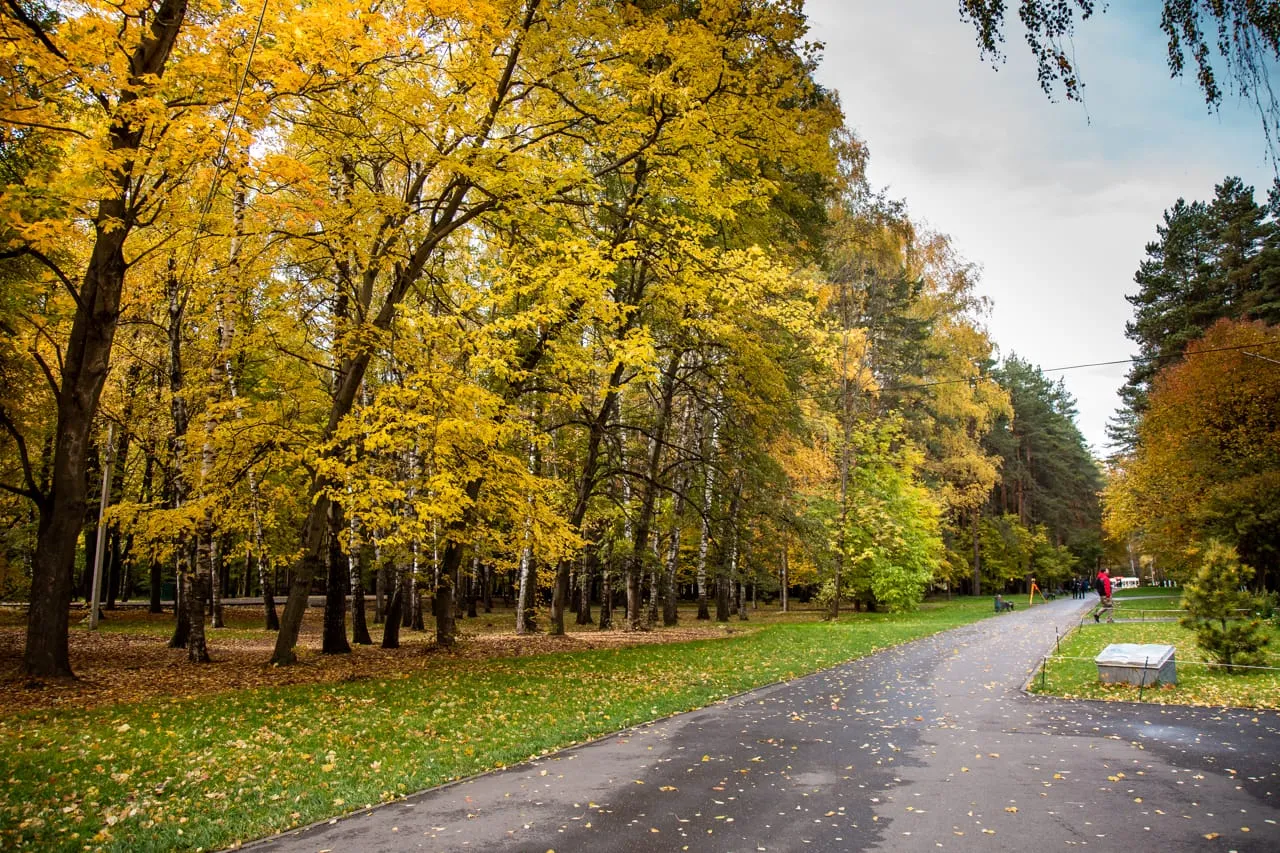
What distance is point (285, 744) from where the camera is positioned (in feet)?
22.6

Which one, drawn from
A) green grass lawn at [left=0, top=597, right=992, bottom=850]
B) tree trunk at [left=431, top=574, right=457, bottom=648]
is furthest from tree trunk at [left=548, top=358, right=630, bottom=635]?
green grass lawn at [left=0, top=597, right=992, bottom=850]

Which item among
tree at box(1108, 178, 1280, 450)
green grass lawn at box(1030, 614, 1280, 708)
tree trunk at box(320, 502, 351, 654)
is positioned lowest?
green grass lawn at box(1030, 614, 1280, 708)

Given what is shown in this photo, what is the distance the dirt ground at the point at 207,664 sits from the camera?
9023 mm

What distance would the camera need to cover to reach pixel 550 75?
12039 millimetres

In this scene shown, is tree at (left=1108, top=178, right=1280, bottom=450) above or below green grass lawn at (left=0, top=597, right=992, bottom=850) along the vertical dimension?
above

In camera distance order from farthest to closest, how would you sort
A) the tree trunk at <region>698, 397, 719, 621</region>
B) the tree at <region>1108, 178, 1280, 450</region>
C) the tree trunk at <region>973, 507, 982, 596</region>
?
the tree trunk at <region>973, 507, 982, 596</region> → the tree at <region>1108, 178, 1280, 450</region> → the tree trunk at <region>698, 397, 719, 621</region>

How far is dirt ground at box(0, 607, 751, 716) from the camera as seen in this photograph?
9.02 metres

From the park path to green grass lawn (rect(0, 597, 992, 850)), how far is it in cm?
49

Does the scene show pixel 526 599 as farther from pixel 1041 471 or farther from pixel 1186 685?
pixel 1041 471

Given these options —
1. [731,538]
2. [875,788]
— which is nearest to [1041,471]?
[731,538]

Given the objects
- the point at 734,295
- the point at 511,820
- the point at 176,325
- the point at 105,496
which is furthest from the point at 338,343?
the point at 105,496

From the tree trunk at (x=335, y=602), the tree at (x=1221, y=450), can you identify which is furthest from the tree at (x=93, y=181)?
the tree at (x=1221, y=450)

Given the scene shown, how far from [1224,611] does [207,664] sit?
17.1 metres

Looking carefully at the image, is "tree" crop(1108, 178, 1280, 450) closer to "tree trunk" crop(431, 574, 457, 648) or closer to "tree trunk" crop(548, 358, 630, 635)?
"tree trunk" crop(548, 358, 630, 635)
